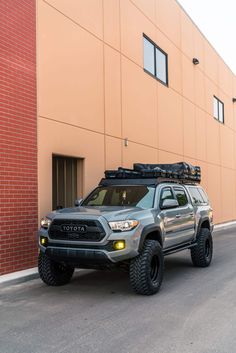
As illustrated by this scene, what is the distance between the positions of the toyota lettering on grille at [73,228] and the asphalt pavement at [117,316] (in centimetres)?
109

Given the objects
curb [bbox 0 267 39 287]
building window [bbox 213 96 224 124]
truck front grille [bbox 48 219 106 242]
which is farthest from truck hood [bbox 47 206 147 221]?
building window [bbox 213 96 224 124]

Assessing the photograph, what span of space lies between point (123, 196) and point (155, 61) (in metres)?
9.81

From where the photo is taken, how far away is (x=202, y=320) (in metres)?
5.78

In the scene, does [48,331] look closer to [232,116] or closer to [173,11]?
[173,11]

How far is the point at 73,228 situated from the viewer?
713 centimetres

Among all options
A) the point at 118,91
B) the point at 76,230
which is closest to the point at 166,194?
the point at 76,230

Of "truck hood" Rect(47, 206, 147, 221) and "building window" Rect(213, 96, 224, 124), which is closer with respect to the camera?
"truck hood" Rect(47, 206, 147, 221)

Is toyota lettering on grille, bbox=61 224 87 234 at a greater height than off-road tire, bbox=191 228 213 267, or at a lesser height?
greater

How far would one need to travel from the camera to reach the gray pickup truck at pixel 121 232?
689 cm

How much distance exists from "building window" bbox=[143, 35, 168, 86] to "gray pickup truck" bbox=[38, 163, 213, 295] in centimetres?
814

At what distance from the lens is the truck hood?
23.2 ft

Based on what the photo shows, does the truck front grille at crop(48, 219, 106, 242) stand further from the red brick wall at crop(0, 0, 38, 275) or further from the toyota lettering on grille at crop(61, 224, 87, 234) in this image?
the red brick wall at crop(0, 0, 38, 275)

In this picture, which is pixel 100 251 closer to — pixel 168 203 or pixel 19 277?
pixel 168 203

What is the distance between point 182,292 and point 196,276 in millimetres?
1595
